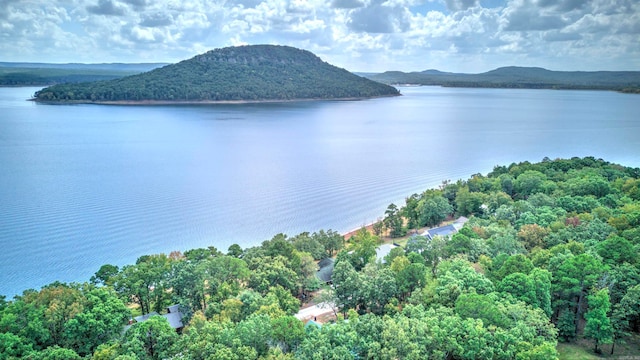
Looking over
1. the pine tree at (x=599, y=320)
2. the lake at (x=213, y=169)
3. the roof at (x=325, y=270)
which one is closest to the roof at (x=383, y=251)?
the roof at (x=325, y=270)

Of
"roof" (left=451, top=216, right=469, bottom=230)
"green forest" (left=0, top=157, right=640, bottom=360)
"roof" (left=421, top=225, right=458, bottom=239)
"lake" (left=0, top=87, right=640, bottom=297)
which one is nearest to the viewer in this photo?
"green forest" (left=0, top=157, right=640, bottom=360)

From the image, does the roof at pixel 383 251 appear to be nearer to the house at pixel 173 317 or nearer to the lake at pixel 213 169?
the lake at pixel 213 169

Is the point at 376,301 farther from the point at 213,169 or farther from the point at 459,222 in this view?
the point at 213,169

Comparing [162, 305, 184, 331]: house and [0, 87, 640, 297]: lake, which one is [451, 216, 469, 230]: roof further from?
[162, 305, 184, 331]: house

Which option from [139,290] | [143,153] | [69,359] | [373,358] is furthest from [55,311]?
[143,153]

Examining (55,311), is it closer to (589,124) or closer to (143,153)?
(143,153)

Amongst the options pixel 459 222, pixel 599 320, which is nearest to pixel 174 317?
pixel 599 320

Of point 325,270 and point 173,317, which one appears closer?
point 173,317

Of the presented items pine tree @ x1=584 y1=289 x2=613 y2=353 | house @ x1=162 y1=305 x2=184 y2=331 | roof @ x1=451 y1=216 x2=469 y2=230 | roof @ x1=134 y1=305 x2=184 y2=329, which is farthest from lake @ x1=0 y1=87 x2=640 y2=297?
pine tree @ x1=584 y1=289 x2=613 y2=353
